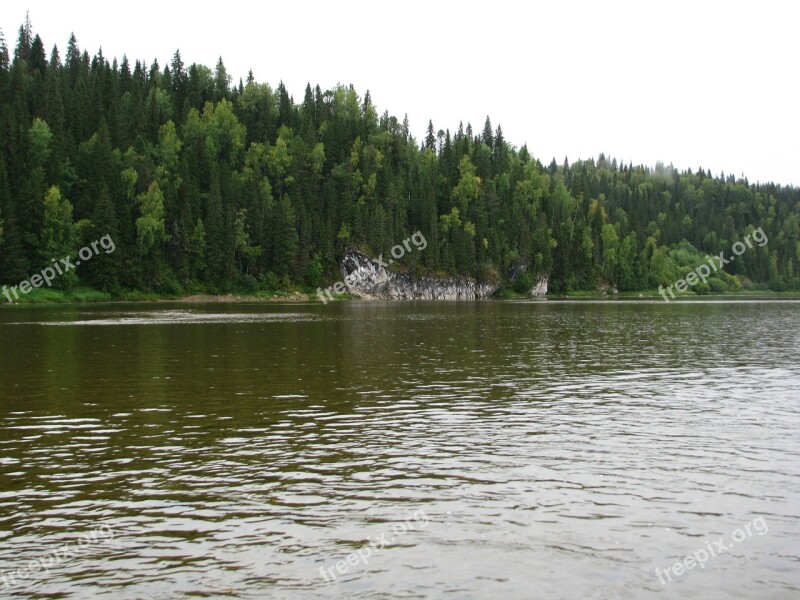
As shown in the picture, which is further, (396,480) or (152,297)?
(152,297)

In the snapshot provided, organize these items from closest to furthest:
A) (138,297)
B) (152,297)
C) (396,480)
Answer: (396,480) < (138,297) < (152,297)

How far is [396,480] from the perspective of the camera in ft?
55.0

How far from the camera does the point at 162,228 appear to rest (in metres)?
148

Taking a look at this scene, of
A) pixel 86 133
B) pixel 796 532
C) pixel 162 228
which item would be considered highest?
pixel 86 133

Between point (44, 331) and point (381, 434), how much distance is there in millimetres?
47672

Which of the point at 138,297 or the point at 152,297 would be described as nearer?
the point at 138,297

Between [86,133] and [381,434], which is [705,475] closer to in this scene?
[381,434]

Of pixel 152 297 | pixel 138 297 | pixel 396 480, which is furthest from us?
pixel 152 297

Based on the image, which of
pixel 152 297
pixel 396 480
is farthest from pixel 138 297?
pixel 396 480

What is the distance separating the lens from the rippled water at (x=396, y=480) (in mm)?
11539

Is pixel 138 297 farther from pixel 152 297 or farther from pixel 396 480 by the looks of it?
pixel 396 480

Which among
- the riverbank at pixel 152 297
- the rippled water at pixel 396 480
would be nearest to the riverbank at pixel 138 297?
the riverbank at pixel 152 297

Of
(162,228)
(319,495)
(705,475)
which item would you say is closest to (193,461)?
(319,495)

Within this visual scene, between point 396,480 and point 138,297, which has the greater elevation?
point 138,297
